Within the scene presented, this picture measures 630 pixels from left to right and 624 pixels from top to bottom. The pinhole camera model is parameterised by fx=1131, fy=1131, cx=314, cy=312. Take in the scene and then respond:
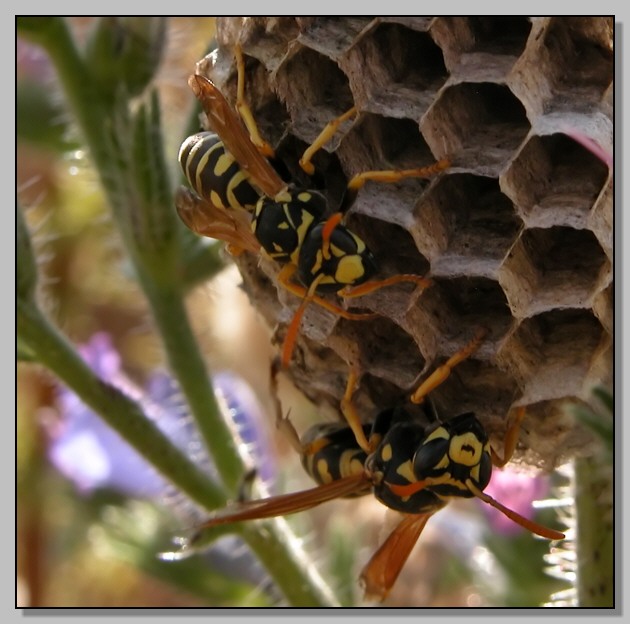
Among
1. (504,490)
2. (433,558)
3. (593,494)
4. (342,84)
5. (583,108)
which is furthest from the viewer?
(433,558)

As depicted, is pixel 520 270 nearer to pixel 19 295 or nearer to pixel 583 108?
pixel 583 108

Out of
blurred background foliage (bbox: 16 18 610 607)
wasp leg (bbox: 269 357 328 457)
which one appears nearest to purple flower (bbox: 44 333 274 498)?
blurred background foliage (bbox: 16 18 610 607)

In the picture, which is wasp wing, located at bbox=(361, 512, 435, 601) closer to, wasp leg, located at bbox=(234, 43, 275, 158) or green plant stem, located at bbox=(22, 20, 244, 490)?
green plant stem, located at bbox=(22, 20, 244, 490)

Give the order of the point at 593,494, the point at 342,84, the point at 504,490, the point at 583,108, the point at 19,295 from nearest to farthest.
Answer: the point at 583,108 < the point at 342,84 < the point at 593,494 < the point at 19,295 < the point at 504,490

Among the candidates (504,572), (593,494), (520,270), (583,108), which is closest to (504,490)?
(504,572)

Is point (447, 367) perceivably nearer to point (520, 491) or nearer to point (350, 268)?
point (350, 268)
